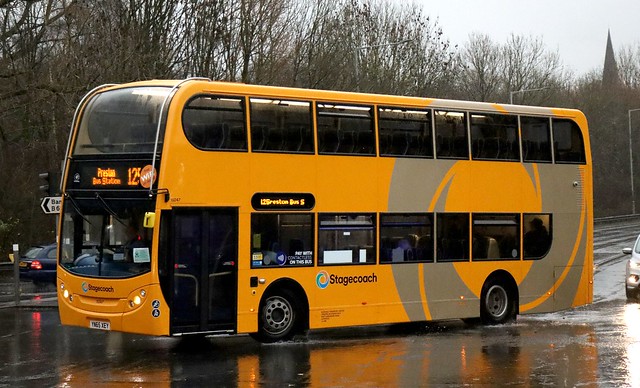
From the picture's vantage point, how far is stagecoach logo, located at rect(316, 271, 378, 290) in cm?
1728

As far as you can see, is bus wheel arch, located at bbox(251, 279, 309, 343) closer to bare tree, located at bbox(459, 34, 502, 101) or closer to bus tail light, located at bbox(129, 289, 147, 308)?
bus tail light, located at bbox(129, 289, 147, 308)

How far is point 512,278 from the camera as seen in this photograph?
20.2 m

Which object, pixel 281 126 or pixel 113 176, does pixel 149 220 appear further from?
pixel 281 126

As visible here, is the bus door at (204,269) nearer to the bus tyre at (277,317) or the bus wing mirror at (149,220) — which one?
the bus wing mirror at (149,220)

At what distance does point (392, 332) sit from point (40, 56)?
28428 millimetres

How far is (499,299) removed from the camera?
20.1 metres

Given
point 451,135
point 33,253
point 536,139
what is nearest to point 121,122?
point 451,135

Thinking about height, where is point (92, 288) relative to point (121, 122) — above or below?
below

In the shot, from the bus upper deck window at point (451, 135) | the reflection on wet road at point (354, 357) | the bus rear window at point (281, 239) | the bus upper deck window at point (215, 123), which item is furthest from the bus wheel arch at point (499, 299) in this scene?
the bus upper deck window at point (215, 123)

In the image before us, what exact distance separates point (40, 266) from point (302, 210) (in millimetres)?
18570

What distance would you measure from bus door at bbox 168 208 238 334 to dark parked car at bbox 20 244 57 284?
60.9 feet

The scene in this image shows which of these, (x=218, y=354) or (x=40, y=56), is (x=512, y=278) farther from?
(x=40, y=56)

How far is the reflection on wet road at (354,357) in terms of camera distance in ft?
42.5

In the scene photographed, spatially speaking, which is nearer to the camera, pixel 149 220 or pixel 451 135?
pixel 149 220
